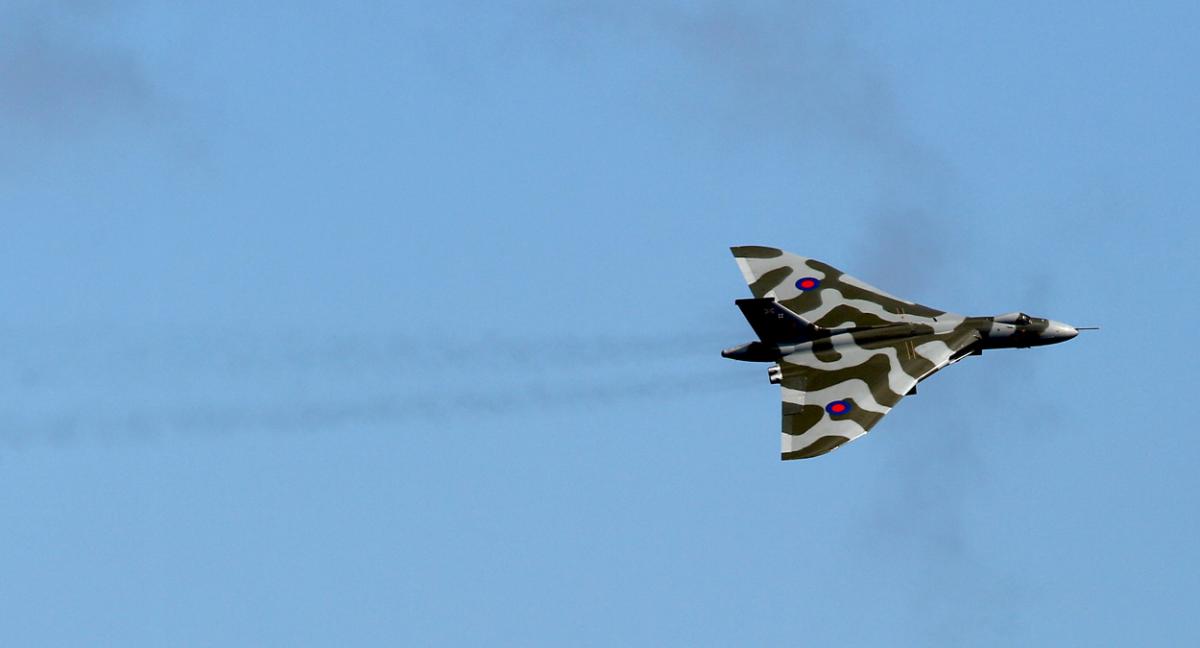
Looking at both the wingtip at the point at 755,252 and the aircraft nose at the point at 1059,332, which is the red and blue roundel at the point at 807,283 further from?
the aircraft nose at the point at 1059,332

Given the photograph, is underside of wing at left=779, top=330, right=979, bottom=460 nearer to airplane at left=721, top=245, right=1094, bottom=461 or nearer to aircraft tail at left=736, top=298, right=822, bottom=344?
airplane at left=721, top=245, right=1094, bottom=461

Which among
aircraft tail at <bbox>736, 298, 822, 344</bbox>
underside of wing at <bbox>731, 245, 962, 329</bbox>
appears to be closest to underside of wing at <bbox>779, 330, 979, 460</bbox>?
aircraft tail at <bbox>736, 298, 822, 344</bbox>

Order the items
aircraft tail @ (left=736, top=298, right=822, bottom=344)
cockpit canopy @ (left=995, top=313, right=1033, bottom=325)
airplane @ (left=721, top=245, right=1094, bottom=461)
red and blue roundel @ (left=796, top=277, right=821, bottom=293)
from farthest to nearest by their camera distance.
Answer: red and blue roundel @ (left=796, top=277, right=821, bottom=293), cockpit canopy @ (left=995, top=313, right=1033, bottom=325), aircraft tail @ (left=736, top=298, right=822, bottom=344), airplane @ (left=721, top=245, right=1094, bottom=461)

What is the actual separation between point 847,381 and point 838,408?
212 centimetres

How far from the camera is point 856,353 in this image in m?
98.1

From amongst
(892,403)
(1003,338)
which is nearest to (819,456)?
(892,403)

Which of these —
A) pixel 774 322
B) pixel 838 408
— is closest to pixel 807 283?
pixel 774 322

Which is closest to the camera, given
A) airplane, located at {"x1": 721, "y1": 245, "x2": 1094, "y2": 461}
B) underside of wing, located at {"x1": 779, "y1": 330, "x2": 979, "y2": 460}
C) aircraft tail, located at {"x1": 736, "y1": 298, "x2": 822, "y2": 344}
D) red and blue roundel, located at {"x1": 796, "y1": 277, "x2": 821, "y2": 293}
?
underside of wing, located at {"x1": 779, "y1": 330, "x2": 979, "y2": 460}

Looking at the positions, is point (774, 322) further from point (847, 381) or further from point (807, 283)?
point (807, 283)

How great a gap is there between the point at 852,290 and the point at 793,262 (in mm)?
3737

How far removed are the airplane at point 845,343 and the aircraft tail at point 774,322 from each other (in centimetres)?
4

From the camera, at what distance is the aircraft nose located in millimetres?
100875

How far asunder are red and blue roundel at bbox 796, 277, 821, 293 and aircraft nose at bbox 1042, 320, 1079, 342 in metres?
11.2

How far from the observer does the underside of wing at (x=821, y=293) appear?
101m
